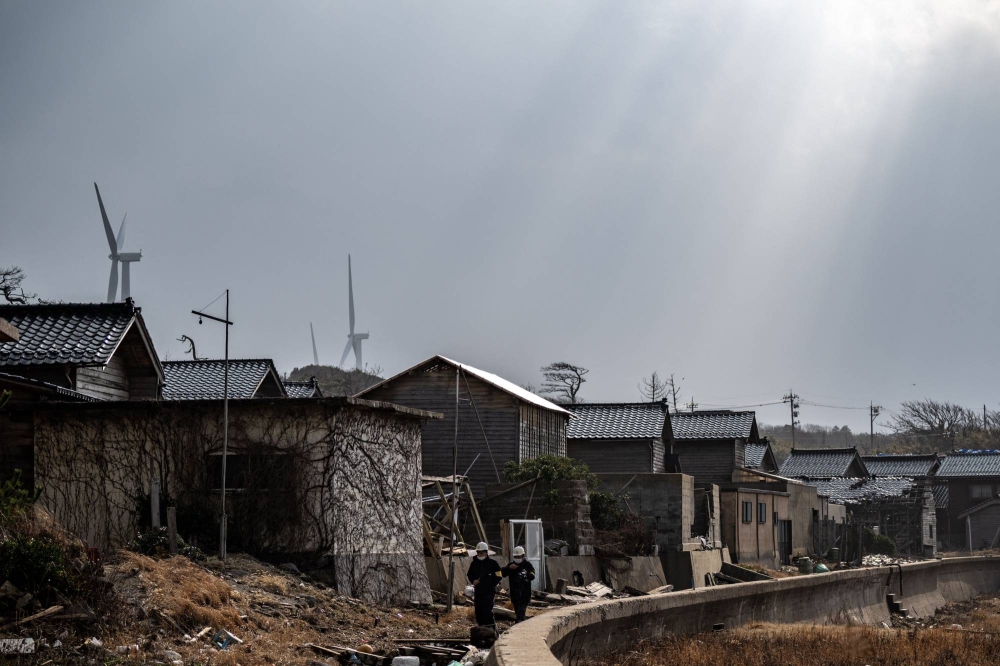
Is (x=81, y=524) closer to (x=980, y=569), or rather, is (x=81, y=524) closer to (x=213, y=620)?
(x=213, y=620)

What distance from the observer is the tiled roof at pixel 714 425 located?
55.0 metres

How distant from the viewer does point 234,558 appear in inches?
742

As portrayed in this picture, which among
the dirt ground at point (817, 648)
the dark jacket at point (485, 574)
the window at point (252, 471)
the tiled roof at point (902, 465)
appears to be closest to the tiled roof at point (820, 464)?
the tiled roof at point (902, 465)

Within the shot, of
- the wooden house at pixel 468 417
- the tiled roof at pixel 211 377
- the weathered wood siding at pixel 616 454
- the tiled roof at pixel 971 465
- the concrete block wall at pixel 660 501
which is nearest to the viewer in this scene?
the concrete block wall at pixel 660 501

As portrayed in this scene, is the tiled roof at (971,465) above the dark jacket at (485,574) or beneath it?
above

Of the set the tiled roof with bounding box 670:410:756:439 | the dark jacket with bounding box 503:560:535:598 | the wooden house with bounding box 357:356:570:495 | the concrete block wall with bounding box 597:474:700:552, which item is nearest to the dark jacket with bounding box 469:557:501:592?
the dark jacket with bounding box 503:560:535:598

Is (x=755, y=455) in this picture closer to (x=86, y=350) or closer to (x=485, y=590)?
(x=86, y=350)

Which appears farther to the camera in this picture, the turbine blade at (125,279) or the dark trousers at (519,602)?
the turbine blade at (125,279)

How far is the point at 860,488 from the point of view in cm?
6438

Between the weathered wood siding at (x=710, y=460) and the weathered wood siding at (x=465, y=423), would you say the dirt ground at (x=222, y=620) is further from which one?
the weathered wood siding at (x=710, y=460)

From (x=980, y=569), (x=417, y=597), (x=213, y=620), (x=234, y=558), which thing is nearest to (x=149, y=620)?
(x=213, y=620)

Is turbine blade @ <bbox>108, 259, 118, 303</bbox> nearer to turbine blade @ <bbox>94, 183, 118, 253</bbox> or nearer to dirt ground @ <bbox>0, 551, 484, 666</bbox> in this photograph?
turbine blade @ <bbox>94, 183, 118, 253</bbox>

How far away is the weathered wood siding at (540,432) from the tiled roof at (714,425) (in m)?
12.7

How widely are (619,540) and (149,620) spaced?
18109mm
